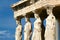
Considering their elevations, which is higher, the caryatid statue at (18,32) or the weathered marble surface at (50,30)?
the caryatid statue at (18,32)

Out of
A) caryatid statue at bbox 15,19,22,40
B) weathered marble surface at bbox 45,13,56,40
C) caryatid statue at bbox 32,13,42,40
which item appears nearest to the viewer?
weathered marble surface at bbox 45,13,56,40

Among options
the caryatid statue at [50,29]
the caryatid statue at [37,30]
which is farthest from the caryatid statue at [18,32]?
the caryatid statue at [50,29]

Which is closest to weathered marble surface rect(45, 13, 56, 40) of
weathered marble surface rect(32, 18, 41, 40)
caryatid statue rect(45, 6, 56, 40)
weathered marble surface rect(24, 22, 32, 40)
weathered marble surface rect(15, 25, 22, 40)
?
caryatid statue rect(45, 6, 56, 40)

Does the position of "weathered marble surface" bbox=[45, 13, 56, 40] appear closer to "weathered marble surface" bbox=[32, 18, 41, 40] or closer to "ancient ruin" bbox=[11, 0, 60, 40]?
"ancient ruin" bbox=[11, 0, 60, 40]

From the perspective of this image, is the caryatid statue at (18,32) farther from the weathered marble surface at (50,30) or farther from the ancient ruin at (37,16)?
the weathered marble surface at (50,30)

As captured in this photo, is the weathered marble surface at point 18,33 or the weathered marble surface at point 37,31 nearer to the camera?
the weathered marble surface at point 37,31

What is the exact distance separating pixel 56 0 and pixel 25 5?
379cm

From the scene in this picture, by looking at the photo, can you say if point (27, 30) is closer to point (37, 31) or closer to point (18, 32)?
point (18, 32)

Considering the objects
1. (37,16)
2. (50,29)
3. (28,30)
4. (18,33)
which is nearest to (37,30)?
(37,16)

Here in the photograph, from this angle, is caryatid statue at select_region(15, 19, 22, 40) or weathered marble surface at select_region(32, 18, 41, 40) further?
caryatid statue at select_region(15, 19, 22, 40)

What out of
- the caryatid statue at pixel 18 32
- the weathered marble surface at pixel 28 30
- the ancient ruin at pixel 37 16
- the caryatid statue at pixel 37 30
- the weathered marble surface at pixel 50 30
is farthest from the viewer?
the caryatid statue at pixel 18 32

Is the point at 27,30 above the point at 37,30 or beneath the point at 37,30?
above

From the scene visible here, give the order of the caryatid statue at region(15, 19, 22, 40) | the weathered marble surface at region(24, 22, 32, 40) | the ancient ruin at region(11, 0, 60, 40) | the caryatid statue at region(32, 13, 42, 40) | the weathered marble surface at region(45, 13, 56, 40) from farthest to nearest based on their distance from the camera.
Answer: the caryatid statue at region(15, 19, 22, 40) → the weathered marble surface at region(24, 22, 32, 40) → the caryatid statue at region(32, 13, 42, 40) → the ancient ruin at region(11, 0, 60, 40) → the weathered marble surface at region(45, 13, 56, 40)

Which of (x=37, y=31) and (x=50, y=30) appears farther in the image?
(x=37, y=31)
